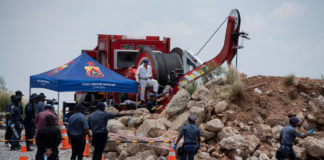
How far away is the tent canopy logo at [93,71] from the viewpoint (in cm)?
1537

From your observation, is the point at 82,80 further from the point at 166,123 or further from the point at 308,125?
the point at 308,125

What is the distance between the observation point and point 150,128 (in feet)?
36.8

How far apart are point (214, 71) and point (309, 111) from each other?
3.46 m

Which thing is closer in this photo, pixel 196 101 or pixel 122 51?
pixel 196 101

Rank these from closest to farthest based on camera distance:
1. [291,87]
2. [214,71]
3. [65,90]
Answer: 1. [291,87]
2. [214,71]
3. [65,90]

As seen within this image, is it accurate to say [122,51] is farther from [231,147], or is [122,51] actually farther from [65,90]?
[231,147]

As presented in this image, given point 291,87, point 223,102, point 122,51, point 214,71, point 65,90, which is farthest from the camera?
point 122,51

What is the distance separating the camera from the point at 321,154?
939 centimetres

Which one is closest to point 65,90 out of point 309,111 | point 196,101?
point 196,101

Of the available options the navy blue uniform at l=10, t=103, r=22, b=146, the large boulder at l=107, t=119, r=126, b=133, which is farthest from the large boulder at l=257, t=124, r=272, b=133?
the navy blue uniform at l=10, t=103, r=22, b=146

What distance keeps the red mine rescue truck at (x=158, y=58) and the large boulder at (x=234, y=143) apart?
4176 millimetres

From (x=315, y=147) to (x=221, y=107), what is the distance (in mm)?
2812

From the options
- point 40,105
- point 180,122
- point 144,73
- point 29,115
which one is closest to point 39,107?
point 40,105

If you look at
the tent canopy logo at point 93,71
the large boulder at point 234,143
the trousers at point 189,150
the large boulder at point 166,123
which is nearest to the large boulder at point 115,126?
the large boulder at point 166,123
